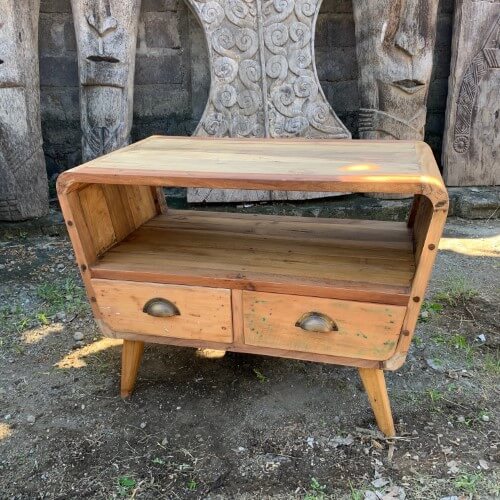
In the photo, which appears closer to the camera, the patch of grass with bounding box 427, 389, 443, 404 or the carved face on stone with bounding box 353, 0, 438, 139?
the patch of grass with bounding box 427, 389, 443, 404

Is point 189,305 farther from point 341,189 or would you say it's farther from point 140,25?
point 140,25

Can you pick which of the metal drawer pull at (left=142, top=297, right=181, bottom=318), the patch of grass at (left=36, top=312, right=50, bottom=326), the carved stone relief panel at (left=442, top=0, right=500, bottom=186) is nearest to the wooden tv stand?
the metal drawer pull at (left=142, top=297, right=181, bottom=318)

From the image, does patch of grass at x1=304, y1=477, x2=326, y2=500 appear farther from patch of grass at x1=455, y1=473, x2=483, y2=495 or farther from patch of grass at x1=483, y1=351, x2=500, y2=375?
patch of grass at x1=483, y1=351, x2=500, y2=375

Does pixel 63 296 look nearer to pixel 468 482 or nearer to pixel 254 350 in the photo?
pixel 254 350

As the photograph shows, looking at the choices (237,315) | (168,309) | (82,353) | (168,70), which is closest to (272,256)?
(237,315)

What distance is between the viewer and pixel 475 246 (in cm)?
298

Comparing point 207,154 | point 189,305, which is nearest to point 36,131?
point 207,154

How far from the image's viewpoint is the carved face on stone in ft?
9.82

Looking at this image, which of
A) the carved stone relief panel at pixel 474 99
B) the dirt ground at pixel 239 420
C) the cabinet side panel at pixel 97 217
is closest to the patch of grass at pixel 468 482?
the dirt ground at pixel 239 420

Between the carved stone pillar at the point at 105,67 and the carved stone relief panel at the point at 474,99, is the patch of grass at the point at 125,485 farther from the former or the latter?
the carved stone relief panel at the point at 474,99

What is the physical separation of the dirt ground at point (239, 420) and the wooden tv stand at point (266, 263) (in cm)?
14

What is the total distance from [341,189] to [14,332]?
1.63 metres

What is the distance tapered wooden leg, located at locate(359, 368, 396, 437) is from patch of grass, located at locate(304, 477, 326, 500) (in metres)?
0.28

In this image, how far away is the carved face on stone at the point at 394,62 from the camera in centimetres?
299
